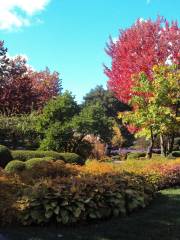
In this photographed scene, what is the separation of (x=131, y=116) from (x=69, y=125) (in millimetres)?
4417

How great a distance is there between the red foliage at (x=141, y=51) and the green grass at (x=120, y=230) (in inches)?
887

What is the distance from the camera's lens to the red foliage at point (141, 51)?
32.4 metres

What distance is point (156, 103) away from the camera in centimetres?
2228

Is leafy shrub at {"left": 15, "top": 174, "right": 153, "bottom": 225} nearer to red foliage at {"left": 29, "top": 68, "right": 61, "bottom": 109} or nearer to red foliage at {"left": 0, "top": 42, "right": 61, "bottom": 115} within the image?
red foliage at {"left": 0, "top": 42, "right": 61, "bottom": 115}

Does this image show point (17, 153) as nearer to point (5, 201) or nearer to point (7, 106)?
point (5, 201)

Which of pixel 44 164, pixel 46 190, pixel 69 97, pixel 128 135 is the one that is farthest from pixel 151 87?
pixel 128 135

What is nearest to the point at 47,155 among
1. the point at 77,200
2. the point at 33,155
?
the point at 33,155

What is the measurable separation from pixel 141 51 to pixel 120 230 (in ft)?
83.1

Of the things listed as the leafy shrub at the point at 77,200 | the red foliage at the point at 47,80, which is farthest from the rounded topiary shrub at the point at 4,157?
the red foliage at the point at 47,80

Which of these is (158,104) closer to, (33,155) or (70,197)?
(33,155)

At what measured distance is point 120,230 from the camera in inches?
340

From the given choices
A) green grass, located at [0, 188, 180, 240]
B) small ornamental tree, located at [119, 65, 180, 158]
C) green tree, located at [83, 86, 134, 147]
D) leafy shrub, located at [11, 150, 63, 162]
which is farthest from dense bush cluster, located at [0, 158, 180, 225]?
green tree, located at [83, 86, 134, 147]

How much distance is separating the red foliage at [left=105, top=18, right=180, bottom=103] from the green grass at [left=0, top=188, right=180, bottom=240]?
74.0 ft

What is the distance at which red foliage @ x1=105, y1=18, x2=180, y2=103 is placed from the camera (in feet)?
106
